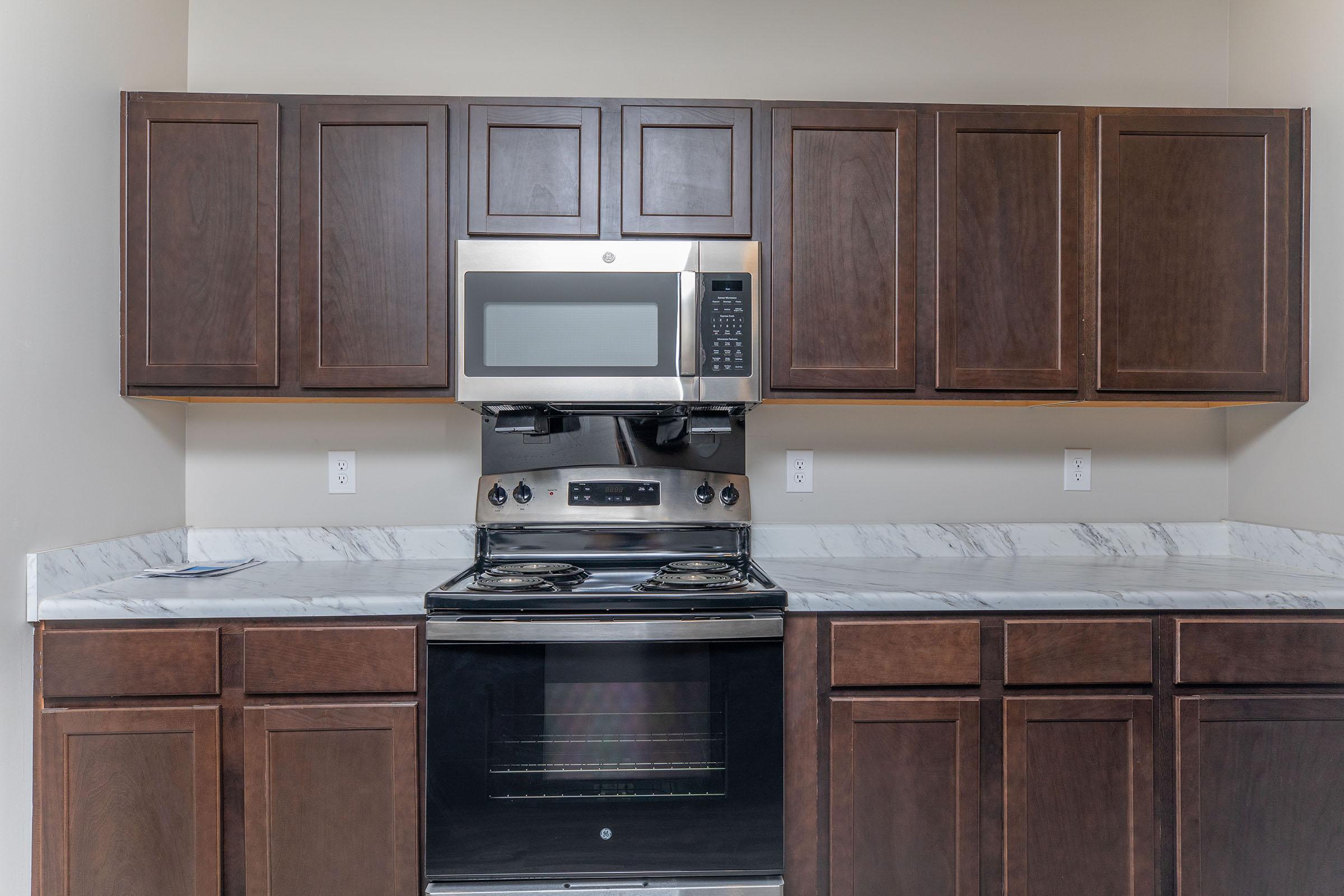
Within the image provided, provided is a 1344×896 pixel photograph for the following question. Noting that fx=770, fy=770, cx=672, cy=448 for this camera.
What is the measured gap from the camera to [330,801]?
5.35ft

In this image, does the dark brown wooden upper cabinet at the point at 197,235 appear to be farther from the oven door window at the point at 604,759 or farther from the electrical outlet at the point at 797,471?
the electrical outlet at the point at 797,471

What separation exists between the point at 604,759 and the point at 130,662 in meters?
1.02

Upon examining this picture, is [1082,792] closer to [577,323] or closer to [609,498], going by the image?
[609,498]

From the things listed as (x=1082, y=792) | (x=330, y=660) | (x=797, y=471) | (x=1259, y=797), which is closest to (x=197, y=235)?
(x=330, y=660)

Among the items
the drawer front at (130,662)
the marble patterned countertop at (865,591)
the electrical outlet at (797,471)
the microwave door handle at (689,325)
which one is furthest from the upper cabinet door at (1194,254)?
the drawer front at (130,662)

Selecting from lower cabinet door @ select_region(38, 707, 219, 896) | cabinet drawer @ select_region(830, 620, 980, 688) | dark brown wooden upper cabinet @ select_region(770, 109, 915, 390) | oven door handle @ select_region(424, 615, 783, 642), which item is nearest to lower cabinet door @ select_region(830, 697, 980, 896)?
cabinet drawer @ select_region(830, 620, 980, 688)

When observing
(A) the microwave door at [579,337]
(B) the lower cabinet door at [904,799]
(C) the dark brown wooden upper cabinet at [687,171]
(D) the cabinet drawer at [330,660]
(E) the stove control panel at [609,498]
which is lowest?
(B) the lower cabinet door at [904,799]

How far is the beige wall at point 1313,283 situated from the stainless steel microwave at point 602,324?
1.46 m

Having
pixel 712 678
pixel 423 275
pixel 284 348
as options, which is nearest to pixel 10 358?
pixel 284 348

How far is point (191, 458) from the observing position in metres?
2.22

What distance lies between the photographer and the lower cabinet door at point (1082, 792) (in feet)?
5.52

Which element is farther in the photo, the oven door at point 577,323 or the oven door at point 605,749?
the oven door at point 577,323

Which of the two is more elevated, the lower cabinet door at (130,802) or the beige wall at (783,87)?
→ the beige wall at (783,87)

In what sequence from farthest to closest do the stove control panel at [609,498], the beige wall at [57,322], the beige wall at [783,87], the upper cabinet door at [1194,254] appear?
the beige wall at [783,87], the stove control panel at [609,498], the upper cabinet door at [1194,254], the beige wall at [57,322]
